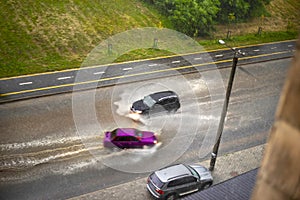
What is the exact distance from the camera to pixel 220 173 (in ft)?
53.8

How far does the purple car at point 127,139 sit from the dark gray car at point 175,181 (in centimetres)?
267

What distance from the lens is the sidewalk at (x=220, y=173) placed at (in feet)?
47.6

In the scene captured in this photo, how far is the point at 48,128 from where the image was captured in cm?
1822

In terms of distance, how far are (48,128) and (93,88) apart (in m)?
4.78

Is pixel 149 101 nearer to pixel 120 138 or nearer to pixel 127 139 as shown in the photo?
pixel 127 139

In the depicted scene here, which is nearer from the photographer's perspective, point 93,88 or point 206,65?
point 93,88

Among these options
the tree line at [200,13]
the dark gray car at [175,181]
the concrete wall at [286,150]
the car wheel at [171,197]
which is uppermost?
the concrete wall at [286,150]

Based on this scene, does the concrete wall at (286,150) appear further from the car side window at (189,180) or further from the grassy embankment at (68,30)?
the grassy embankment at (68,30)

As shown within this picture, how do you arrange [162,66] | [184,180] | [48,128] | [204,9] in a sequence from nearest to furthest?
[184,180], [48,128], [162,66], [204,9]

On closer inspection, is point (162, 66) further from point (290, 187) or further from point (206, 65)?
point (290, 187)

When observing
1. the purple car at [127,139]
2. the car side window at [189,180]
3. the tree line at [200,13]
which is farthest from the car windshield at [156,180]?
the tree line at [200,13]

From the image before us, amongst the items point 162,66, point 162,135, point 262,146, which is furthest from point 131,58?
point 262,146

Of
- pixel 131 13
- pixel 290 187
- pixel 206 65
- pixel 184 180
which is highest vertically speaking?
pixel 290 187

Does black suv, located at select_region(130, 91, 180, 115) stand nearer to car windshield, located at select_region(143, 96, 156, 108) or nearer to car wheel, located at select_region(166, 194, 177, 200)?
car windshield, located at select_region(143, 96, 156, 108)
